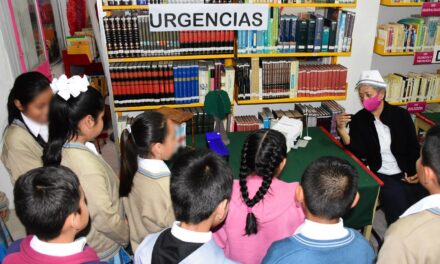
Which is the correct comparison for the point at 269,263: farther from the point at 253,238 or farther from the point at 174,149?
the point at 174,149

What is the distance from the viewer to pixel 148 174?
1706 millimetres

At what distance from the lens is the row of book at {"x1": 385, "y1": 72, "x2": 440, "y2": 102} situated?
3.72 meters

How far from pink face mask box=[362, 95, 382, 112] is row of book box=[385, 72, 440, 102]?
119cm

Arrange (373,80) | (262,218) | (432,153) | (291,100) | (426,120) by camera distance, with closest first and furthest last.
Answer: (432,153)
(262,218)
(373,80)
(426,120)
(291,100)

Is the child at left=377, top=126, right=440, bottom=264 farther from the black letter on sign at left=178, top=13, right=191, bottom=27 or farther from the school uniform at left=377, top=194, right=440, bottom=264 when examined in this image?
the black letter on sign at left=178, top=13, right=191, bottom=27

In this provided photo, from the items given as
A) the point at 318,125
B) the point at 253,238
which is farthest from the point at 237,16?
the point at 253,238

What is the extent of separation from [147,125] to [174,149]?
0.20 metres

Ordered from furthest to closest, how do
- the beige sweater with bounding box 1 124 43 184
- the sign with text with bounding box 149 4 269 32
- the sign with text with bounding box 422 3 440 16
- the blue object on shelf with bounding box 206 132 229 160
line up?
the sign with text with bounding box 422 3 440 16 → the sign with text with bounding box 149 4 269 32 → the blue object on shelf with bounding box 206 132 229 160 → the beige sweater with bounding box 1 124 43 184

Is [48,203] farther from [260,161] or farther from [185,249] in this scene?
[260,161]

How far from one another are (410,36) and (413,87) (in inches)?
21.0

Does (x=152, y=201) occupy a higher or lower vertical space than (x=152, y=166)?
lower

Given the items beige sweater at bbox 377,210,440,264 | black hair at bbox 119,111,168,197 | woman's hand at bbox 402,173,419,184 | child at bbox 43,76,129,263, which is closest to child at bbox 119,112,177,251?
black hair at bbox 119,111,168,197

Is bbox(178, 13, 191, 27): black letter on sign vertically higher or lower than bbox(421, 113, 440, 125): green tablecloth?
higher

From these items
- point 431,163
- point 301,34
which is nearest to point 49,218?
point 431,163
